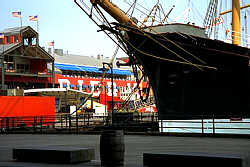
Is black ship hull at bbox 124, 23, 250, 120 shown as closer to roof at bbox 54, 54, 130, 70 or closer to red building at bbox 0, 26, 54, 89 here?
red building at bbox 0, 26, 54, 89

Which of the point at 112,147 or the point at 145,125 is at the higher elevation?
the point at 112,147

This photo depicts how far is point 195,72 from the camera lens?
26.0 metres

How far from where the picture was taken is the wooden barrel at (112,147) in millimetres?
7297

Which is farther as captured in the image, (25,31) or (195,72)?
(25,31)

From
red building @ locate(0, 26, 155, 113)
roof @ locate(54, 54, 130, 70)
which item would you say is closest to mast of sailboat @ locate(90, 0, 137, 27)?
red building @ locate(0, 26, 155, 113)

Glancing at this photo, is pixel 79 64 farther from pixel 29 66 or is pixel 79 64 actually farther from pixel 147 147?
pixel 147 147

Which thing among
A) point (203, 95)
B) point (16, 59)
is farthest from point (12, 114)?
point (16, 59)

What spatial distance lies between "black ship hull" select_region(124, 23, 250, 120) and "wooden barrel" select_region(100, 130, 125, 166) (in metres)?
17.5

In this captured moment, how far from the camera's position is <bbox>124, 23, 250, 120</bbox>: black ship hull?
83.1 ft

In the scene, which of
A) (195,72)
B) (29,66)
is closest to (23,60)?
(29,66)

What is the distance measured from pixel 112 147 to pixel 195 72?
1940 centimetres

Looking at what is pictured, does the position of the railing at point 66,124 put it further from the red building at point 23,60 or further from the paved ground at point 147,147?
the red building at point 23,60

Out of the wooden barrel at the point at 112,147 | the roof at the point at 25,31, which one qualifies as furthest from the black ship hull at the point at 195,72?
the roof at the point at 25,31

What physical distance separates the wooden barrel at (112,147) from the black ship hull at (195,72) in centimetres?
1754
